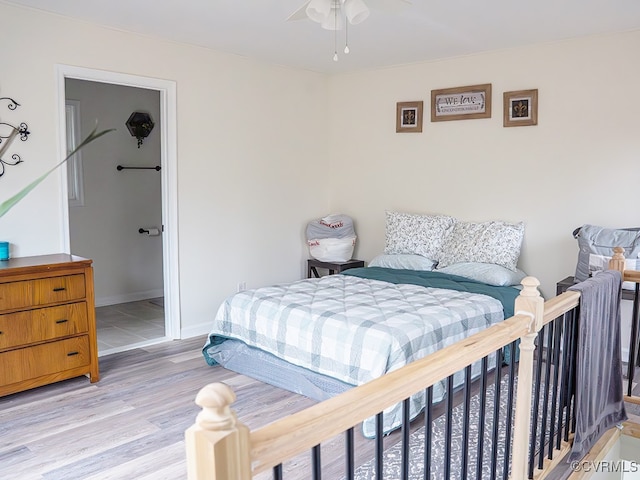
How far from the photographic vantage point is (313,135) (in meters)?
5.59

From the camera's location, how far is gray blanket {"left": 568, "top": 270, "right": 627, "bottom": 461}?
2.34 meters

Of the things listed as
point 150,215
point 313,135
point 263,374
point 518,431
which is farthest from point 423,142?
point 518,431

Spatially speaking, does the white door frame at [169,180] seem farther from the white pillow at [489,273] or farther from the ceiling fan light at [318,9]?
the white pillow at [489,273]

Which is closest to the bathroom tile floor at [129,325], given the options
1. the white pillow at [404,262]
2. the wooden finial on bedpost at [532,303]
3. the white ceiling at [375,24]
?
the white pillow at [404,262]

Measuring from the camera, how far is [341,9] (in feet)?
8.95

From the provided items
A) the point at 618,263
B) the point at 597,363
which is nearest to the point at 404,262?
the point at 618,263

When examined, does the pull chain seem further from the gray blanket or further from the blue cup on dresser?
the blue cup on dresser

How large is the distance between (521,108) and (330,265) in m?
2.27

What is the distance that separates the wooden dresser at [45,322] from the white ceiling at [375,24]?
67.0 inches

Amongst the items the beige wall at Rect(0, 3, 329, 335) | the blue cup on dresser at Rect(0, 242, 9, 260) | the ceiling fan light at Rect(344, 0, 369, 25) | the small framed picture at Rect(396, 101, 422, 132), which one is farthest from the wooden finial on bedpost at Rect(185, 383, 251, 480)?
the small framed picture at Rect(396, 101, 422, 132)

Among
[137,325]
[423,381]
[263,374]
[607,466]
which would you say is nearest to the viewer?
[423,381]

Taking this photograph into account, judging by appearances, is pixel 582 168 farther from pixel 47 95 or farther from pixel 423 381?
pixel 47 95

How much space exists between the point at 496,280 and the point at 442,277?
44 cm

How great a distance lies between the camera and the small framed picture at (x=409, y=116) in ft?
16.6
